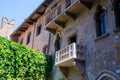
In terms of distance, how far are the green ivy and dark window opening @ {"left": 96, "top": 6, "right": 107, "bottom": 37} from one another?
4549 millimetres

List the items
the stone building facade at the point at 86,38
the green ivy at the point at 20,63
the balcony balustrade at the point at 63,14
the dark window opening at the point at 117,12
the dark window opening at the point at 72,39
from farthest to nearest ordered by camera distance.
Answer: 1. the dark window opening at the point at 72,39
2. the balcony balustrade at the point at 63,14
3. the green ivy at the point at 20,63
4. the dark window opening at the point at 117,12
5. the stone building facade at the point at 86,38

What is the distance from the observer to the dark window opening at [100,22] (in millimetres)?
10164

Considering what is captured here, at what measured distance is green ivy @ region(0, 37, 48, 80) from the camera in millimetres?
11211

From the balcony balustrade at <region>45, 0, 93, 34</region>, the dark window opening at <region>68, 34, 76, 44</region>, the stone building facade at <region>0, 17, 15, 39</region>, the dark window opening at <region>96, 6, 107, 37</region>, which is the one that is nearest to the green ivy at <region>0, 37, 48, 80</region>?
the dark window opening at <region>68, 34, 76, 44</region>

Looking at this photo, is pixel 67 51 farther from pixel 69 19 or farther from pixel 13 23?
pixel 13 23

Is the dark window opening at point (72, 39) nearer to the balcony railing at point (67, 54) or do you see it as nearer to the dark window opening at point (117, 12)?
the balcony railing at point (67, 54)

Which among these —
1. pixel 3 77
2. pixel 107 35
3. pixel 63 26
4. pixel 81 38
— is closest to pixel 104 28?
pixel 107 35

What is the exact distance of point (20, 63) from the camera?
1173 centimetres

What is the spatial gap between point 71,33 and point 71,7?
1.67 meters

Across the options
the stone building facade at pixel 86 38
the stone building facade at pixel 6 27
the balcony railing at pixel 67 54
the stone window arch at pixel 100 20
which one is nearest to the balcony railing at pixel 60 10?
the stone building facade at pixel 86 38

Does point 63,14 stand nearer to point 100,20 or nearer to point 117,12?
point 100,20

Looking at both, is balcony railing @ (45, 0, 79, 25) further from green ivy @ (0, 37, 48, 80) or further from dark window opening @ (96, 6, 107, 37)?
green ivy @ (0, 37, 48, 80)

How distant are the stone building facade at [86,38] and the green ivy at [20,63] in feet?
3.61

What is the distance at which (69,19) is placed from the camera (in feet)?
42.4
